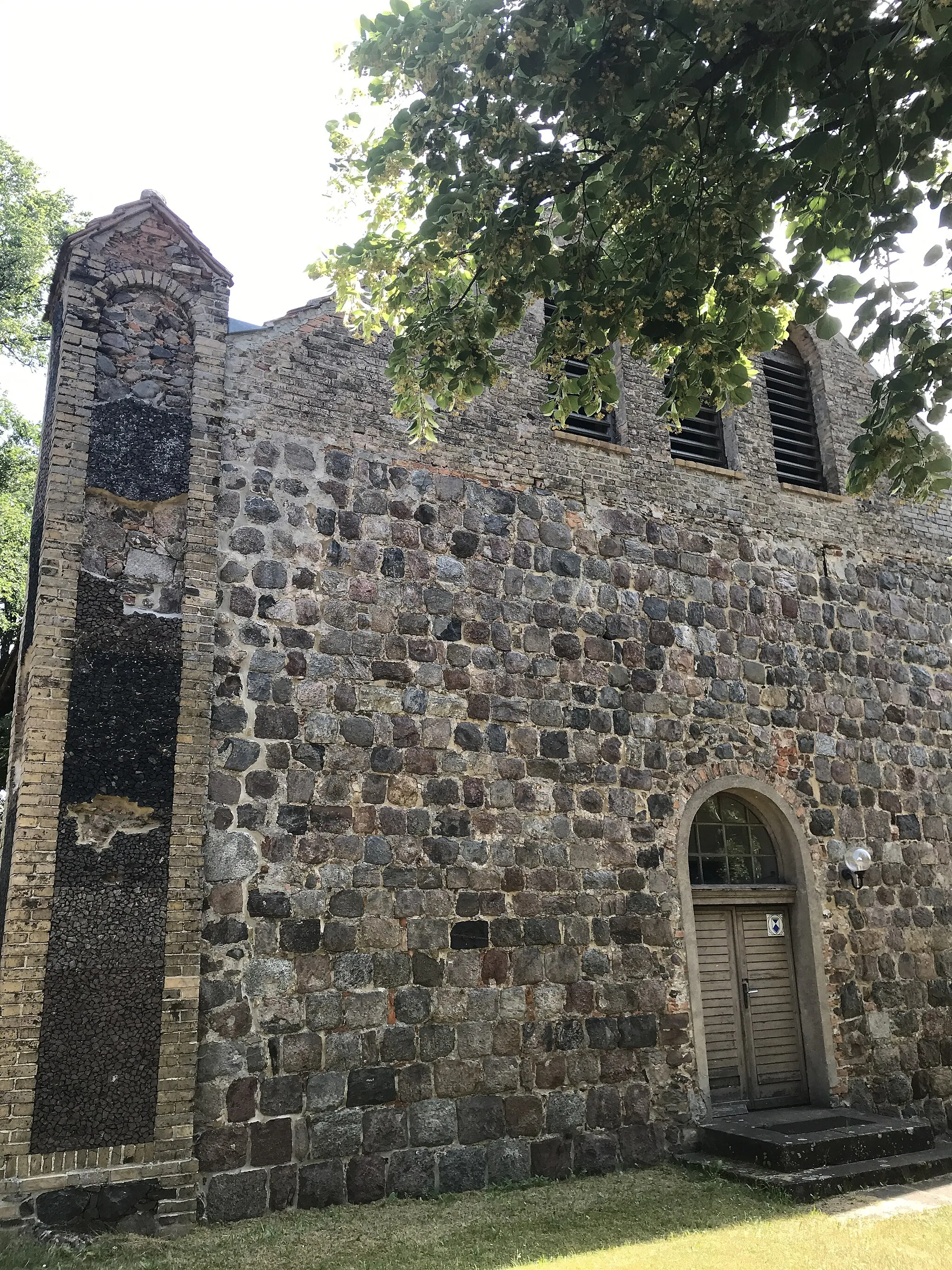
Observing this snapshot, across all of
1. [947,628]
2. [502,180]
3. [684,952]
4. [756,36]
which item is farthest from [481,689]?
[947,628]

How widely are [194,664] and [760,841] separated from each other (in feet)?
19.5

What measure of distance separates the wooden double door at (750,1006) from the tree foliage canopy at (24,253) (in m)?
14.7

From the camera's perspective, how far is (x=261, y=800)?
7.47m

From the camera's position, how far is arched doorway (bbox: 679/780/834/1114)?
9.23m

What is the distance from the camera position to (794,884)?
32.6 feet

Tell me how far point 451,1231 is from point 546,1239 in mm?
623

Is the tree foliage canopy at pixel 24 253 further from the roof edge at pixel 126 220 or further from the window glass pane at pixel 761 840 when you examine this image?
the window glass pane at pixel 761 840

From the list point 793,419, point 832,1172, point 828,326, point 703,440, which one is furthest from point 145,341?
point 832,1172

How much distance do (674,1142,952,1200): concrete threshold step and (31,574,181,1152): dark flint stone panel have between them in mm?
4427

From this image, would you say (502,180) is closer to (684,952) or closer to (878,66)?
(878,66)

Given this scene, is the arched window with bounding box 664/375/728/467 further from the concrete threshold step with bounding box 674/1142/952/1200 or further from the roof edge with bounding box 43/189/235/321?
the concrete threshold step with bounding box 674/1142/952/1200

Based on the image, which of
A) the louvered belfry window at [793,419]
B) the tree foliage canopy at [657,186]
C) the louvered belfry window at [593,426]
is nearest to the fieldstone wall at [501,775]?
the louvered belfry window at [593,426]

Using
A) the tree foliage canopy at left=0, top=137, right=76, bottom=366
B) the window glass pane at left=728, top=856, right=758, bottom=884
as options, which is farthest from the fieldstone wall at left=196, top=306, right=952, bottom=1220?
the tree foliage canopy at left=0, top=137, right=76, bottom=366

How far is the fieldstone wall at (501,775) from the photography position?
7312 millimetres
